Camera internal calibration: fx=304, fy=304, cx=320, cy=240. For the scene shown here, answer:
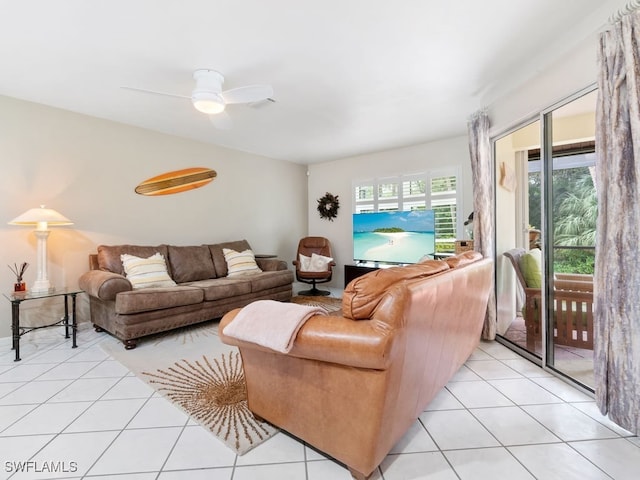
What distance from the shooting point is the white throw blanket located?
1.27m

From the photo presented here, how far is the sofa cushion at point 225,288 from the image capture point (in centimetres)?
337

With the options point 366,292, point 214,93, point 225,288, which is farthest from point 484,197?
point 225,288

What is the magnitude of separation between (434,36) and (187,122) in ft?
9.41

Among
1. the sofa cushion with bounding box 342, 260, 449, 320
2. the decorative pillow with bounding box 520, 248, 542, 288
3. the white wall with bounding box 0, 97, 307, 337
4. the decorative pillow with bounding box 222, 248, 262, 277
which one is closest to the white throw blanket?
the sofa cushion with bounding box 342, 260, 449, 320

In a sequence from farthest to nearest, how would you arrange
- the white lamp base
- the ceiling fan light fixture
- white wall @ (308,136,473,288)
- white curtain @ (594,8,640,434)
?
white wall @ (308,136,473,288), the white lamp base, the ceiling fan light fixture, white curtain @ (594,8,640,434)

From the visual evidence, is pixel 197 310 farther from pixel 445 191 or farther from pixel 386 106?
pixel 445 191

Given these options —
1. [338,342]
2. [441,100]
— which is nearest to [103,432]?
[338,342]

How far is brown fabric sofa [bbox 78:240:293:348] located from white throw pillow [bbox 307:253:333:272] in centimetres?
66

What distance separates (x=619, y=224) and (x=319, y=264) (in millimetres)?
3830

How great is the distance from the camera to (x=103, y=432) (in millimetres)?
1640

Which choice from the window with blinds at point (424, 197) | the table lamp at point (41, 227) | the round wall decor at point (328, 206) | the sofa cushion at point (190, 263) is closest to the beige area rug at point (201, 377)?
the sofa cushion at point (190, 263)

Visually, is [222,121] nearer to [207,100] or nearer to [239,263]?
[207,100]

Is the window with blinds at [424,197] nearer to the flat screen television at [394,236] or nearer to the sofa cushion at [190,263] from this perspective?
the flat screen television at [394,236]

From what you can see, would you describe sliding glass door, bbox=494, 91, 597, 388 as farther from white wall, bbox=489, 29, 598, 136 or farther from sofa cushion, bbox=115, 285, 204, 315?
sofa cushion, bbox=115, 285, 204, 315
